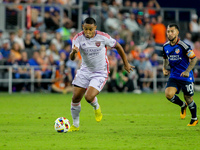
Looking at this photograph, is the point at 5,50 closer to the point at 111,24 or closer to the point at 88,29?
the point at 111,24

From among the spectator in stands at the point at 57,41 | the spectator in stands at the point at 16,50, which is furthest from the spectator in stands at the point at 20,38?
the spectator in stands at the point at 57,41

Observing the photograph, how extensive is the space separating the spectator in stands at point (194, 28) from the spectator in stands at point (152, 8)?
2.08 m

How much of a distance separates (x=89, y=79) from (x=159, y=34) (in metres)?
15.8

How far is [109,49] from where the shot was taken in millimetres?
22172

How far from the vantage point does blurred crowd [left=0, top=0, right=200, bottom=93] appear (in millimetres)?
20875

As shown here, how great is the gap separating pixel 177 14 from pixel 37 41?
8.89m

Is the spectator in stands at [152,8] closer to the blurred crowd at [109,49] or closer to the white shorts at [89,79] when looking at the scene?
the blurred crowd at [109,49]

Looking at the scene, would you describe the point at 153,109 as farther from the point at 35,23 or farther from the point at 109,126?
the point at 35,23

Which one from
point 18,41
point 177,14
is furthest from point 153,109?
point 177,14

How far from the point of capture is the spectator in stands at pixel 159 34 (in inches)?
955

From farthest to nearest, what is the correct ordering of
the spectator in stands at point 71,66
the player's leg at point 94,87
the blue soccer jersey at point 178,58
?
the spectator in stands at point 71,66, the blue soccer jersey at point 178,58, the player's leg at point 94,87

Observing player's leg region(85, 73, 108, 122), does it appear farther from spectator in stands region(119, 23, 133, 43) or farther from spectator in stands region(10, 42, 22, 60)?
spectator in stands region(119, 23, 133, 43)

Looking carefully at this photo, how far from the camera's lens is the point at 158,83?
23.4m

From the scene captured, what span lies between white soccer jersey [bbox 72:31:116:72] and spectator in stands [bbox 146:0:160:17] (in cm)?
1666
